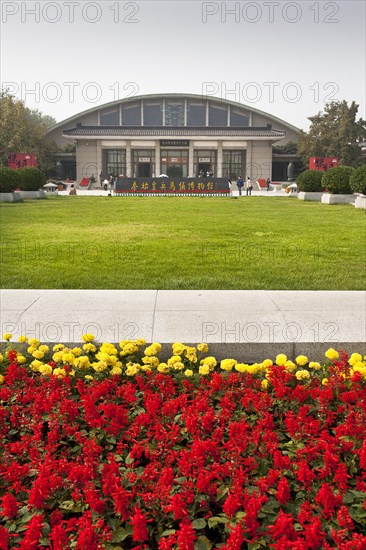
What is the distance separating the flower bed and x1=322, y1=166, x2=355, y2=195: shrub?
22.0 m

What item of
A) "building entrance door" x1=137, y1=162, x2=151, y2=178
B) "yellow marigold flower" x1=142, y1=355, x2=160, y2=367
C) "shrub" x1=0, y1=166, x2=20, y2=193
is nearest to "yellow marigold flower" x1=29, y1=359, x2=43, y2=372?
"yellow marigold flower" x1=142, y1=355, x2=160, y2=367

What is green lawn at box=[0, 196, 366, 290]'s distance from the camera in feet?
24.3

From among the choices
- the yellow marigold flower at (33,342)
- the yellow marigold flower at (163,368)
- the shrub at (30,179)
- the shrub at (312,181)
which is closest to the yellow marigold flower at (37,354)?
the yellow marigold flower at (33,342)

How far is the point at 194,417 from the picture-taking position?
124 inches

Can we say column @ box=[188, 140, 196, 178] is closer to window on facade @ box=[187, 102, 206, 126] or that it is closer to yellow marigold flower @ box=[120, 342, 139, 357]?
window on facade @ box=[187, 102, 206, 126]

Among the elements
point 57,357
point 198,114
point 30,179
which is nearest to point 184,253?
point 57,357

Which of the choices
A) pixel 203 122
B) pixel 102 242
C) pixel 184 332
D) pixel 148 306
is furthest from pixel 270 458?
pixel 203 122

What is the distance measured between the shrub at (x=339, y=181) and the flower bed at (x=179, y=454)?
22.0 m

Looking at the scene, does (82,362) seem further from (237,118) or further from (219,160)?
(237,118)

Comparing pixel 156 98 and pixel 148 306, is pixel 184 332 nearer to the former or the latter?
pixel 148 306

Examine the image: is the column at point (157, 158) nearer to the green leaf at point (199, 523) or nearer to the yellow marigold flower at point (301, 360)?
the yellow marigold flower at point (301, 360)

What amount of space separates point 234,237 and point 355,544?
33.1 ft

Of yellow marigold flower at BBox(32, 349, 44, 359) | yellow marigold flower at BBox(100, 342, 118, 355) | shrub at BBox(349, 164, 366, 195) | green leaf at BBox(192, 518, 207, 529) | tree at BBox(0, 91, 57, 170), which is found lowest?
green leaf at BBox(192, 518, 207, 529)

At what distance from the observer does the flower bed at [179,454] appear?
2371 mm
